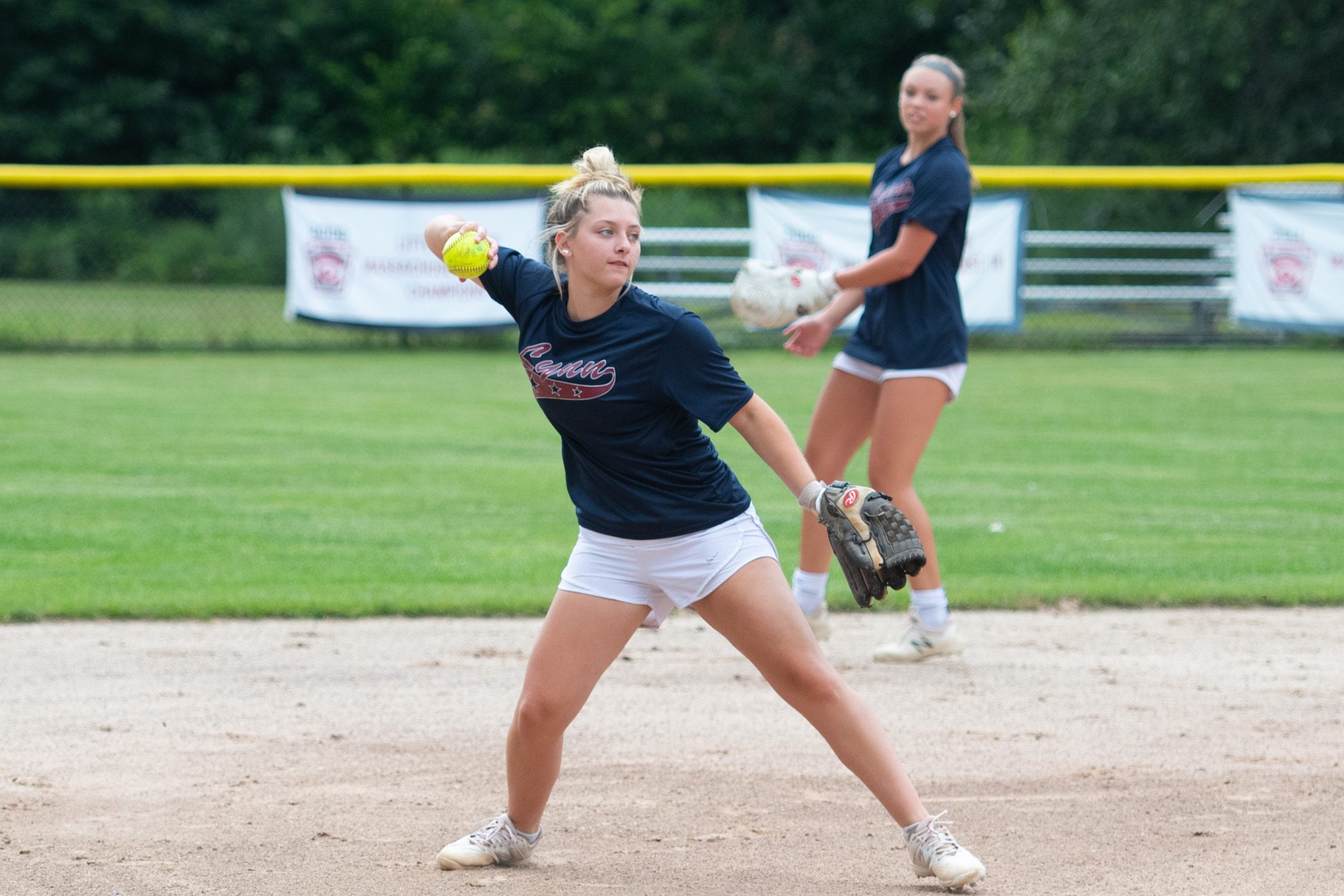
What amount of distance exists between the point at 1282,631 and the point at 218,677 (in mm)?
Answer: 4233

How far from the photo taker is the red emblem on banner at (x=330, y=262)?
15812 millimetres

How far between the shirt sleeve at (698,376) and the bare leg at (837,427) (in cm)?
240

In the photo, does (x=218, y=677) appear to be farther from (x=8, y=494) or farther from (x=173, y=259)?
(x=173, y=259)

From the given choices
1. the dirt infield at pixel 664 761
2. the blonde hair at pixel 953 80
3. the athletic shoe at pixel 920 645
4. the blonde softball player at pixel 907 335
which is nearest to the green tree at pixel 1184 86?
the blonde hair at pixel 953 80

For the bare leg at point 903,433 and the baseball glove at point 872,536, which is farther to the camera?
the bare leg at point 903,433

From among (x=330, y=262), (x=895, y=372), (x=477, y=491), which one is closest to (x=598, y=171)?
(x=895, y=372)

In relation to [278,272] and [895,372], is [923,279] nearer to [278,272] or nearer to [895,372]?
[895,372]

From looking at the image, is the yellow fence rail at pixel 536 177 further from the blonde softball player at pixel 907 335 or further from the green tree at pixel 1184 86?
the blonde softball player at pixel 907 335

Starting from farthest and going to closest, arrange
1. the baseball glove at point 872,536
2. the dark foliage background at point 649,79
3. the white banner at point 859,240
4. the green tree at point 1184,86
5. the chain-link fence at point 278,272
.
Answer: the dark foliage background at point 649,79 < the green tree at point 1184,86 < the chain-link fence at point 278,272 < the white banner at point 859,240 < the baseball glove at point 872,536

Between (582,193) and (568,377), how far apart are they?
421mm

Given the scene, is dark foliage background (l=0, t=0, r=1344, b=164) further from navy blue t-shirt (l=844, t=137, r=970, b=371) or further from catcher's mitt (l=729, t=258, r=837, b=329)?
catcher's mitt (l=729, t=258, r=837, b=329)

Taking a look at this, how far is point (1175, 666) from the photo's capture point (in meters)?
5.78

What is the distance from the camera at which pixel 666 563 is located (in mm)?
3512

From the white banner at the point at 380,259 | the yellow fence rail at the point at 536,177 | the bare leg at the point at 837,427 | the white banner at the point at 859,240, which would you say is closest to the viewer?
the bare leg at the point at 837,427
